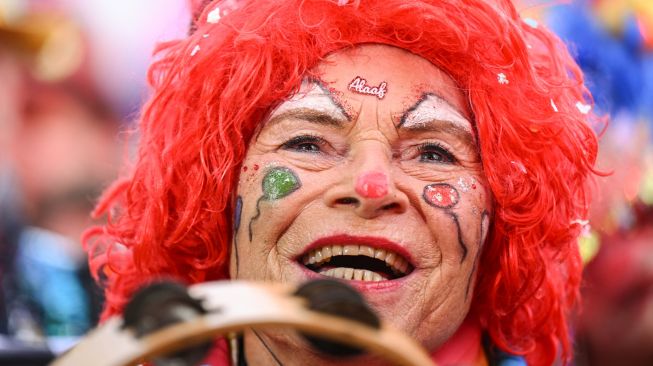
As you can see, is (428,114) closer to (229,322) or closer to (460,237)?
(460,237)

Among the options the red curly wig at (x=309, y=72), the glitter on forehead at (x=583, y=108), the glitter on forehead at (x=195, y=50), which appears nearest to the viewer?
the red curly wig at (x=309, y=72)

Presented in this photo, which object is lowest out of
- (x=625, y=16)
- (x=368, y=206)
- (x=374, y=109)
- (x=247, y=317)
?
(x=247, y=317)

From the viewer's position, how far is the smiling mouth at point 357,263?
2334 millimetres

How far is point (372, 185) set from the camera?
230 centimetres

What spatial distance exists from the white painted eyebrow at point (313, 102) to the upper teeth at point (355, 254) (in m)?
0.31

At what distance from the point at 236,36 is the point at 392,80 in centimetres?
42

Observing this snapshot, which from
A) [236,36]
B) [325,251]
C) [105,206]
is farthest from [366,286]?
[105,206]

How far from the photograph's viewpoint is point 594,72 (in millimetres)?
4227

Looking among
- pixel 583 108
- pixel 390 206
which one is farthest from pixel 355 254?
pixel 583 108

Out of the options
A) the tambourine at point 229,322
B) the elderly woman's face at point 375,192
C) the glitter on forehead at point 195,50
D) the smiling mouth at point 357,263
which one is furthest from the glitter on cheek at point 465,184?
the tambourine at point 229,322

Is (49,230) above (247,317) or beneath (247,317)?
above

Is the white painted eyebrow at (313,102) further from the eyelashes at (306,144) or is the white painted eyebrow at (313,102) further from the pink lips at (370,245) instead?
the pink lips at (370,245)

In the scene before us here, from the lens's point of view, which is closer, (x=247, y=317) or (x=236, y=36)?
(x=247, y=317)

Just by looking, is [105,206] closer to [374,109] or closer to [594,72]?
[374,109]
